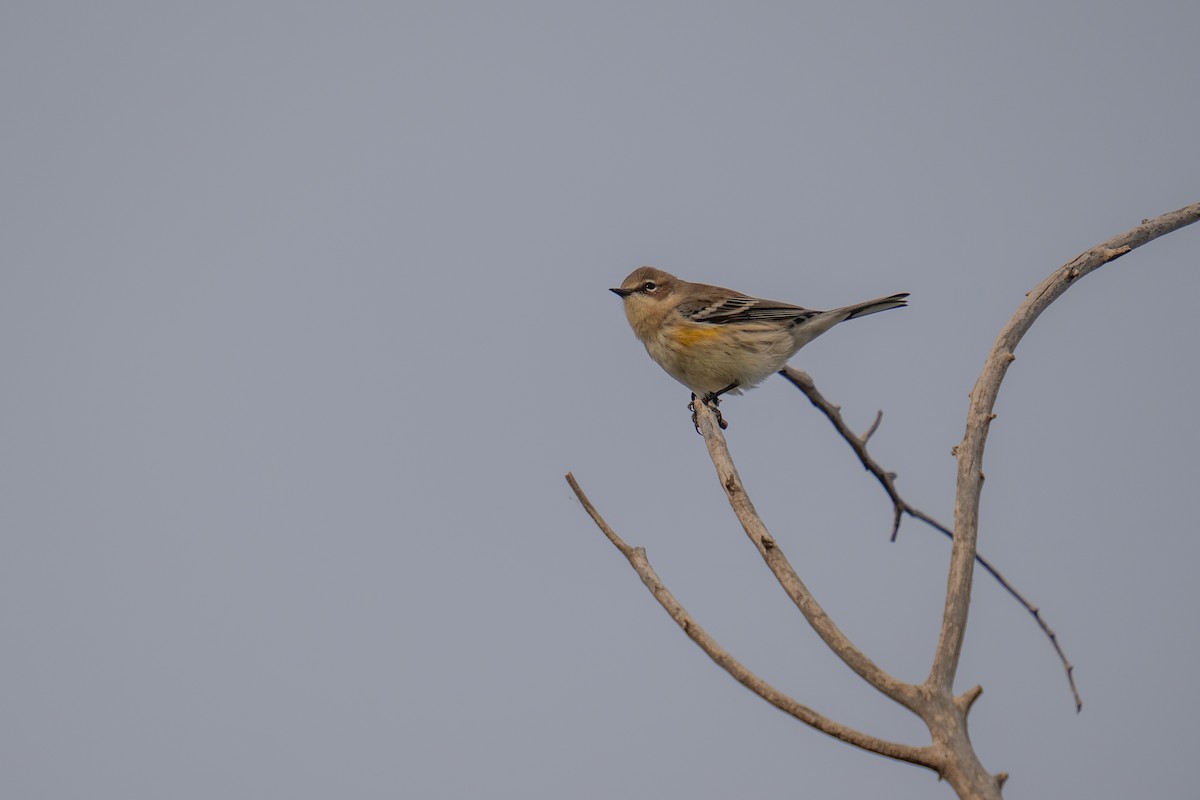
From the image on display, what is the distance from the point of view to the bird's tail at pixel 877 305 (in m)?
8.12

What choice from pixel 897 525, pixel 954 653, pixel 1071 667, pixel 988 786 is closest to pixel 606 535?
pixel 954 653

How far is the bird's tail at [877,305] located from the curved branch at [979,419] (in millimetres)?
3150

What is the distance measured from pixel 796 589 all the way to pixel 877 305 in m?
4.62

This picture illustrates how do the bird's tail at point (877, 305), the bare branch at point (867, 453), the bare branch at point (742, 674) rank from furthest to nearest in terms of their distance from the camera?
the bird's tail at point (877, 305) → the bare branch at point (867, 453) → the bare branch at point (742, 674)

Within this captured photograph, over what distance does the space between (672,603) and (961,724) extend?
1.11 meters

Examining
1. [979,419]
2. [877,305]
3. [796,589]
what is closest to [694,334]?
[877,305]

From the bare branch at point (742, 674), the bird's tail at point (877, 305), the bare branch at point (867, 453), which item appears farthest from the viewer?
the bird's tail at point (877, 305)

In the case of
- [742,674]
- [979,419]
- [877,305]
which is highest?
[877,305]

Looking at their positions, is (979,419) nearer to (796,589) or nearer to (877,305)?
(796,589)

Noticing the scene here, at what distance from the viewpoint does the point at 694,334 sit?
8.93m

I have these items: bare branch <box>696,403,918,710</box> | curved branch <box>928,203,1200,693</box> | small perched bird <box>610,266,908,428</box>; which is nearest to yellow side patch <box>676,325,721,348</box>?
small perched bird <box>610,266,908,428</box>

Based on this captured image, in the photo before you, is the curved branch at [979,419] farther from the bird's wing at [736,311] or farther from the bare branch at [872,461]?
the bird's wing at [736,311]

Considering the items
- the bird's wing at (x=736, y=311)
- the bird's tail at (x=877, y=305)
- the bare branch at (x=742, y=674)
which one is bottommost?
the bare branch at (x=742, y=674)

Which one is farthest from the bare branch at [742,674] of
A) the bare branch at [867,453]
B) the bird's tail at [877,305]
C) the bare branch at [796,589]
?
the bird's tail at [877,305]
